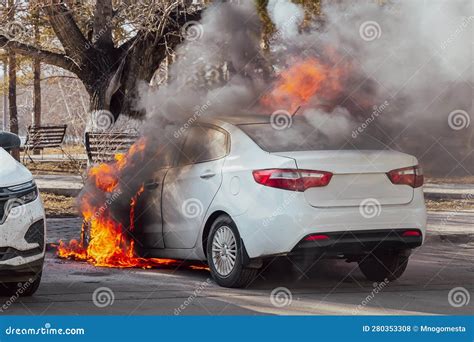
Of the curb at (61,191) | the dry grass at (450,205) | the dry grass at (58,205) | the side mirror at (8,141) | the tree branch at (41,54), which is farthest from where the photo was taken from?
the curb at (61,191)

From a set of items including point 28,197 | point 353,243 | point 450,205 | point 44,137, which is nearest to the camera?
point 28,197

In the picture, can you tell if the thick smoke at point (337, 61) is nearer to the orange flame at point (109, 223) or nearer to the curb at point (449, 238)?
the orange flame at point (109, 223)

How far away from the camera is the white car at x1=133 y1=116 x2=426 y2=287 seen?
25.7 ft

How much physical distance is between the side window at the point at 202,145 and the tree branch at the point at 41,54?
7949mm

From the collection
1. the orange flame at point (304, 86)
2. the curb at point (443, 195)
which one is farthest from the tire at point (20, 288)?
the curb at point (443, 195)

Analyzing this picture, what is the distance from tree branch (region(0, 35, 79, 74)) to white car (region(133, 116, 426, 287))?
8.22m

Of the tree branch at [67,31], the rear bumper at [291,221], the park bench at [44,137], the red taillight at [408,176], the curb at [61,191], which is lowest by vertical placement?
the curb at [61,191]

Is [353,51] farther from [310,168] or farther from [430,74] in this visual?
[310,168]

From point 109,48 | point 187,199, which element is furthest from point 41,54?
point 187,199

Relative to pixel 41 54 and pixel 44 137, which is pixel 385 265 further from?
pixel 44 137

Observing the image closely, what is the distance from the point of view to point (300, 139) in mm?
8422

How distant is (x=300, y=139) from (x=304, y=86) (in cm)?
178

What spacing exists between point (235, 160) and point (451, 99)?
35.5 feet

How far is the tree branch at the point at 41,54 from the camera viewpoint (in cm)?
1670
